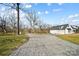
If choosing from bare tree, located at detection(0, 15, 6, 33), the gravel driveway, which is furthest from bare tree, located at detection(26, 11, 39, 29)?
bare tree, located at detection(0, 15, 6, 33)

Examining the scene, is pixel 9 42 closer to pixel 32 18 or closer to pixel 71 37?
pixel 32 18

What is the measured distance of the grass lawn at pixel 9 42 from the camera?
188 centimetres

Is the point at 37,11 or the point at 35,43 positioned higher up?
the point at 37,11

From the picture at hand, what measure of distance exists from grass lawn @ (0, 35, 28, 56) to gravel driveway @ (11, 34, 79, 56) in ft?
0.14

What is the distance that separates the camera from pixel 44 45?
1903 millimetres

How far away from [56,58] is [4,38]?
51 centimetres

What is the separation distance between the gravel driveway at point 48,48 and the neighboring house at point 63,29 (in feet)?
0.18

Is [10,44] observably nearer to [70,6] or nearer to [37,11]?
[37,11]

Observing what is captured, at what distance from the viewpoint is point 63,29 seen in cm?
190

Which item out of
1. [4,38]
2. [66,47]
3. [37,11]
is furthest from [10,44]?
[66,47]

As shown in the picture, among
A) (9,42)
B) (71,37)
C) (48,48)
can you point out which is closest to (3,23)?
(9,42)

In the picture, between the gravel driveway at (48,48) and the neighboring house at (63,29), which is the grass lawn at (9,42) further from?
the neighboring house at (63,29)

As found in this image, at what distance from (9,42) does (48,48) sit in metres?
0.37

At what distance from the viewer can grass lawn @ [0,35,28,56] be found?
6.17 feet
